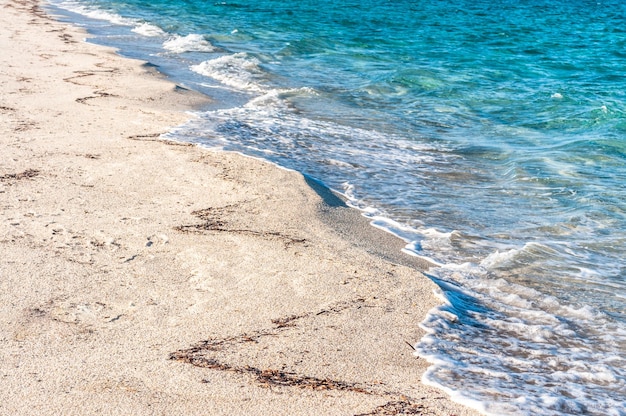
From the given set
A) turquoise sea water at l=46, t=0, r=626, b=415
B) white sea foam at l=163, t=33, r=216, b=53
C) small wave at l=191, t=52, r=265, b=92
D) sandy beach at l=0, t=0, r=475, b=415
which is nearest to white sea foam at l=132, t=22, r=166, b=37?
turquoise sea water at l=46, t=0, r=626, b=415

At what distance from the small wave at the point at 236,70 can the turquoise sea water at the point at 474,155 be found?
0.16 ft

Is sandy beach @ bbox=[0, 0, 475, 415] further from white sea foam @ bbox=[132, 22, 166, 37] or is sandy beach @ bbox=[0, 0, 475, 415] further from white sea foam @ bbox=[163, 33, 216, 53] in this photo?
white sea foam @ bbox=[132, 22, 166, 37]

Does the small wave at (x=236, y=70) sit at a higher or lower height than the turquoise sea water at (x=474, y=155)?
lower

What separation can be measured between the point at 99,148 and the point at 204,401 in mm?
4133

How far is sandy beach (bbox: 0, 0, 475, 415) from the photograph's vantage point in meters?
3.10

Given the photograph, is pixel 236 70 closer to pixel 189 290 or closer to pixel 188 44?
pixel 188 44

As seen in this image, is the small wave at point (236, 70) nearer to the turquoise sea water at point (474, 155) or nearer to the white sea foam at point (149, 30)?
the turquoise sea water at point (474, 155)

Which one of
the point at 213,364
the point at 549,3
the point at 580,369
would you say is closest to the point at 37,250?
the point at 213,364

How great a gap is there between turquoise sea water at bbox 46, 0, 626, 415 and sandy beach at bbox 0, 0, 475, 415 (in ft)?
1.10

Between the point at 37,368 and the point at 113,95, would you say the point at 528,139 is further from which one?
the point at 37,368

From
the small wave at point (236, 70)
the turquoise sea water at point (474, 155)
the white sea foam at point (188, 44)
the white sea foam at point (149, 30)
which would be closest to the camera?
the turquoise sea water at point (474, 155)

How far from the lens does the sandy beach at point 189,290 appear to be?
3102 mm

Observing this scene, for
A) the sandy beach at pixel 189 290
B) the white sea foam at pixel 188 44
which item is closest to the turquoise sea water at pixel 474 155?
the white sea foam at pixel 188 44

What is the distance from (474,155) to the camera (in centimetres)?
828
